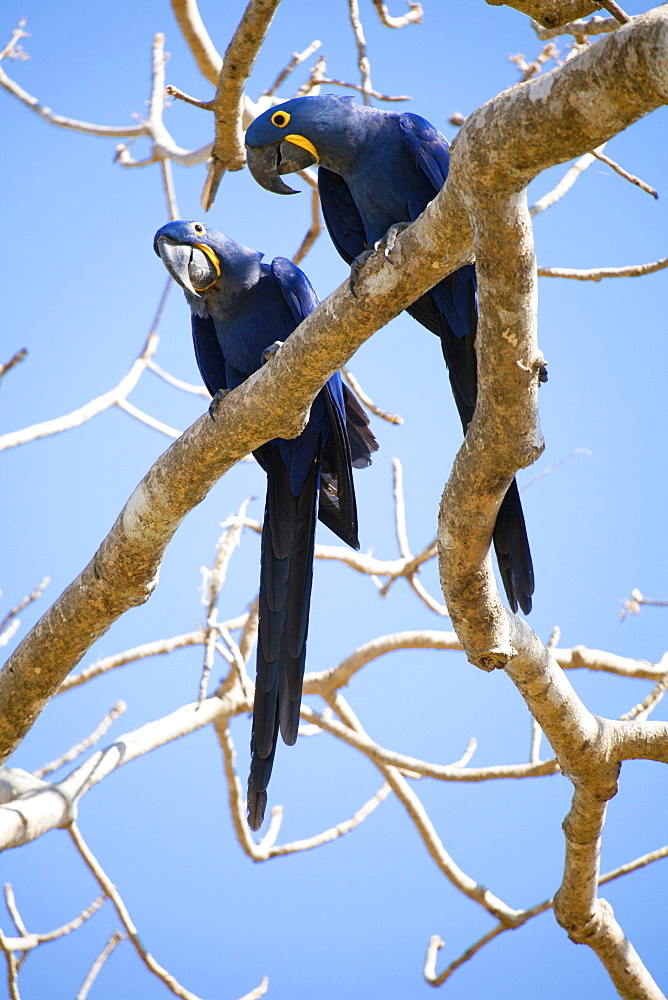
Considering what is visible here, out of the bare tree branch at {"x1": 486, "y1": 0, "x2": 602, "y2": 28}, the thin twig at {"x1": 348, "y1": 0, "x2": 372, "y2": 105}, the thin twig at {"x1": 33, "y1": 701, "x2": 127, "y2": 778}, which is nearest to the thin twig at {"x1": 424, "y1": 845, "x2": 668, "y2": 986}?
the thin twig at {"x1": 33, "y1": 701, "x2": 127, "y2": 778}

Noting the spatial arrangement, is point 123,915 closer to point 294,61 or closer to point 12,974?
point 12,974

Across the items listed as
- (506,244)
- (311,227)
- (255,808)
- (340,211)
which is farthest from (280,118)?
(255,808)

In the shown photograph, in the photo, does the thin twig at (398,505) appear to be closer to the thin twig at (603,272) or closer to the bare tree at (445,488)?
the bare tree at (445,488)

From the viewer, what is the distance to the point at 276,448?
2932 mm

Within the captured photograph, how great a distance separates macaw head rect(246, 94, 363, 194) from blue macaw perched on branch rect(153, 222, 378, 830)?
Answer: 0.95 ft

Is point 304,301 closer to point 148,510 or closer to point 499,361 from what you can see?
point 148,510

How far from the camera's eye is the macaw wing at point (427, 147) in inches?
103

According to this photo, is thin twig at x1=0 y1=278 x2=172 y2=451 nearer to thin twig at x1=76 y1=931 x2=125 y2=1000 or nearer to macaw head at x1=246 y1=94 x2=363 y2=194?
macaw head at x1=246 y1=94 x2=363 y2=194

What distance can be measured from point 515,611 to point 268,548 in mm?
870

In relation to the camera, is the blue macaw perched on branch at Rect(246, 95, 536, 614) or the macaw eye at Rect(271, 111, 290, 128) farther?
the macaw eye at Rect(271, 111, 290, 128)

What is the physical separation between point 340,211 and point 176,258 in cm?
63

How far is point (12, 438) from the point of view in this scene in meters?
3.24

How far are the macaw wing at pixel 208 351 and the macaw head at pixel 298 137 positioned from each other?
21.6 inches

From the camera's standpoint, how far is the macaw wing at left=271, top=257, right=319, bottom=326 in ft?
9.86
